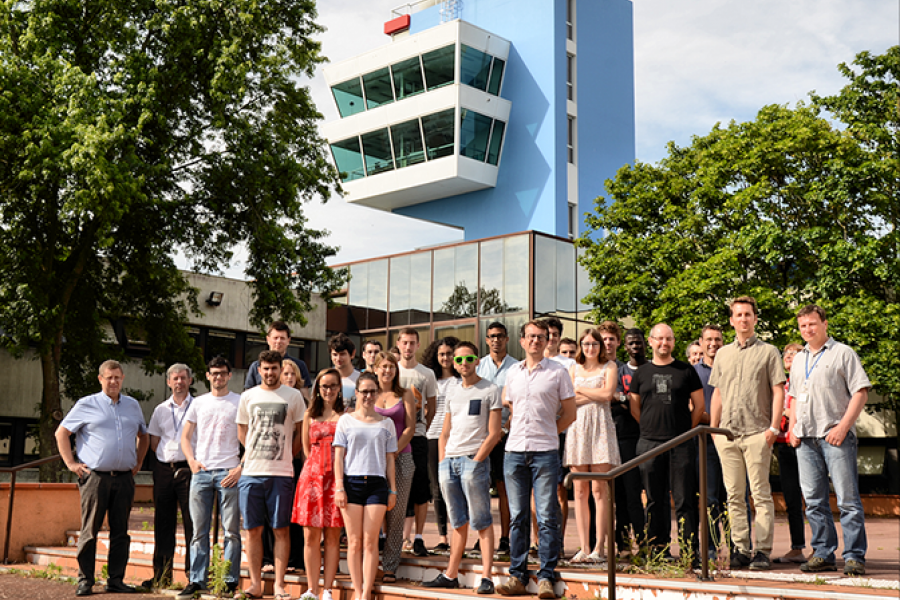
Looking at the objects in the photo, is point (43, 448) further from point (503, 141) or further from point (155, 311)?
point (503, 141)

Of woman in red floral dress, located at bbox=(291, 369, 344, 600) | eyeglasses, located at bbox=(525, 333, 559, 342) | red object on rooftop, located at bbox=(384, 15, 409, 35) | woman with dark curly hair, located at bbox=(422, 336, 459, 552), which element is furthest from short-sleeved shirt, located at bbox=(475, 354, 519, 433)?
red object on rooftop, located at bbox=(384, 15, 409, 35)

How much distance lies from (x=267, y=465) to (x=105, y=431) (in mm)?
2251

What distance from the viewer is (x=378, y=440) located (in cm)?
732

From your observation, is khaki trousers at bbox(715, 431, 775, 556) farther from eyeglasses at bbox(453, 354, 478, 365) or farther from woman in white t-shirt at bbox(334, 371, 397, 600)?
woman in white t-shirt at bbox(334, 371, 397, 600)

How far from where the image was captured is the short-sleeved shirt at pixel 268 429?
771cm

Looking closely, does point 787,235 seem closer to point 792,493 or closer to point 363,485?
point 792,493

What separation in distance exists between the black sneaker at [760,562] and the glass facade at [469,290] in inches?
903

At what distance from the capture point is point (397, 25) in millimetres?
46281

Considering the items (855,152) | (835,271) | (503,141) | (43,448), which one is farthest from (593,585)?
(503,141)

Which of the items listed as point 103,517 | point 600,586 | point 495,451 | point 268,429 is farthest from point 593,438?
point 103,517

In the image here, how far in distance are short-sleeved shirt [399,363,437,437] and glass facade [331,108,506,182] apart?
3144 cm

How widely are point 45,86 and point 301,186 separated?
18.7 feet

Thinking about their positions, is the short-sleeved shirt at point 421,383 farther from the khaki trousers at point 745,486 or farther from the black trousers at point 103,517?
the black trousers at point 103,517

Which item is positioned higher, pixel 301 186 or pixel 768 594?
pixel 301 186
